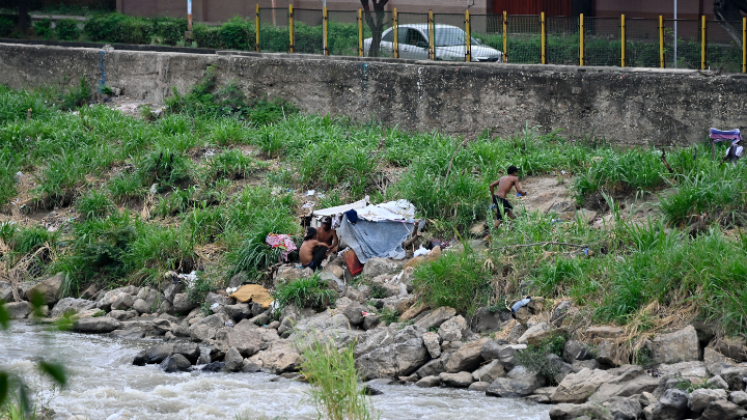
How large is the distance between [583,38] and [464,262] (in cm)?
511

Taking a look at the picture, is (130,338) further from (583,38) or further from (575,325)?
(583,38)

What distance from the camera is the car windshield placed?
46.1 feet

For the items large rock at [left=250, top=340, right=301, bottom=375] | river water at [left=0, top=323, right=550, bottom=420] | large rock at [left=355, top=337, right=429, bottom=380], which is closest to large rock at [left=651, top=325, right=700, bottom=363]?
river water at [left=0, top=323, right=550, bottom=420]

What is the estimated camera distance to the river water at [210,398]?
7.21m

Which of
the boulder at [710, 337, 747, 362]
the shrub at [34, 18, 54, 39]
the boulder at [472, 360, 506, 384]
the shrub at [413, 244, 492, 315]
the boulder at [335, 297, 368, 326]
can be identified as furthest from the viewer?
the shrub at [34, 18, 54, 39]

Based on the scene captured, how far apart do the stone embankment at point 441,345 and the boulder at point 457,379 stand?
13 mm

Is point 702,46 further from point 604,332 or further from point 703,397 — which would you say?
point 703,397

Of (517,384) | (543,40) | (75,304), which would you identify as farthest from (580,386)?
(543,40)

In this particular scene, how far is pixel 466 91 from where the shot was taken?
13461 millimetres

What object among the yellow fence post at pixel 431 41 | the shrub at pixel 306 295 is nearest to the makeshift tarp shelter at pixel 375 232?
the shrub at pixel 306 295

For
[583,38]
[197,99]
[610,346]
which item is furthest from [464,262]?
[197,99]

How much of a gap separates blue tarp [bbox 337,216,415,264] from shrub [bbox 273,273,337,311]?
956mm

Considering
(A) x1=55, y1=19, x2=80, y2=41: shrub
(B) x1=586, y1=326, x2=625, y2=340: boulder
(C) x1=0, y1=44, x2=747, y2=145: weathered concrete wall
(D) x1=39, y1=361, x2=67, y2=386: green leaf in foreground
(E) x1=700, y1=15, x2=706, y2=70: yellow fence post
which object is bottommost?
(B) x1=586, y1=326, x2=625, y2=340: boulder

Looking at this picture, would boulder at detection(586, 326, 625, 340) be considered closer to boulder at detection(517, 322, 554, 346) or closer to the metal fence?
boulder at detection(517, 322, 554, 346)
